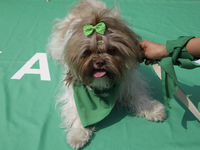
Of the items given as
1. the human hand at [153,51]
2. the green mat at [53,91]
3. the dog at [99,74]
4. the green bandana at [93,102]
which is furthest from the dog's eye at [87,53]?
the green mat at [53,91]

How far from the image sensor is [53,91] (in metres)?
2.44

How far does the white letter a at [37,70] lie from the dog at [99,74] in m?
0.45

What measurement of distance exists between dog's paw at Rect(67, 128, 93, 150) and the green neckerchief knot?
85 cm

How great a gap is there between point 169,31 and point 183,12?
31.3 inches

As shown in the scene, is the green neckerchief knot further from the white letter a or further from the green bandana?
the white letter a

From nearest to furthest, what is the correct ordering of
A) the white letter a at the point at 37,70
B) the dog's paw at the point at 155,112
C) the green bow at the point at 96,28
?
the green bow at the point at 96,28 < the dog's paw at the point at 155,112 < the white letter a at the point at 37,70

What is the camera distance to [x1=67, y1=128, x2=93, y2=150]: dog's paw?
182 cm

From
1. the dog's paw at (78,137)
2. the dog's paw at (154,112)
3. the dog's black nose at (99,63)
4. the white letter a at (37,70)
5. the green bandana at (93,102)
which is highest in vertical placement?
the dog's black nose at (99,63)

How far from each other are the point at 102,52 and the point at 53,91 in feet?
3.64

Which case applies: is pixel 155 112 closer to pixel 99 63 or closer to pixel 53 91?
pixel 99 63

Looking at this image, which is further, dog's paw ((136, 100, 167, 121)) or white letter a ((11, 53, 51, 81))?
white letter a ((11, 53, 51, 81))

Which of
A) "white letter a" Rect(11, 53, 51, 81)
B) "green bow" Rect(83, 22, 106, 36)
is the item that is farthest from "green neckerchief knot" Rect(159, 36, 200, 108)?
"white letter a" Rect(11, 53, 51, 81)

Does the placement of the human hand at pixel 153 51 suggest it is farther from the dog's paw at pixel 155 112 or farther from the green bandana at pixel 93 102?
the dog's paw at pixel 155 112

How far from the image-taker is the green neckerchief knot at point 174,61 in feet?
5.22
